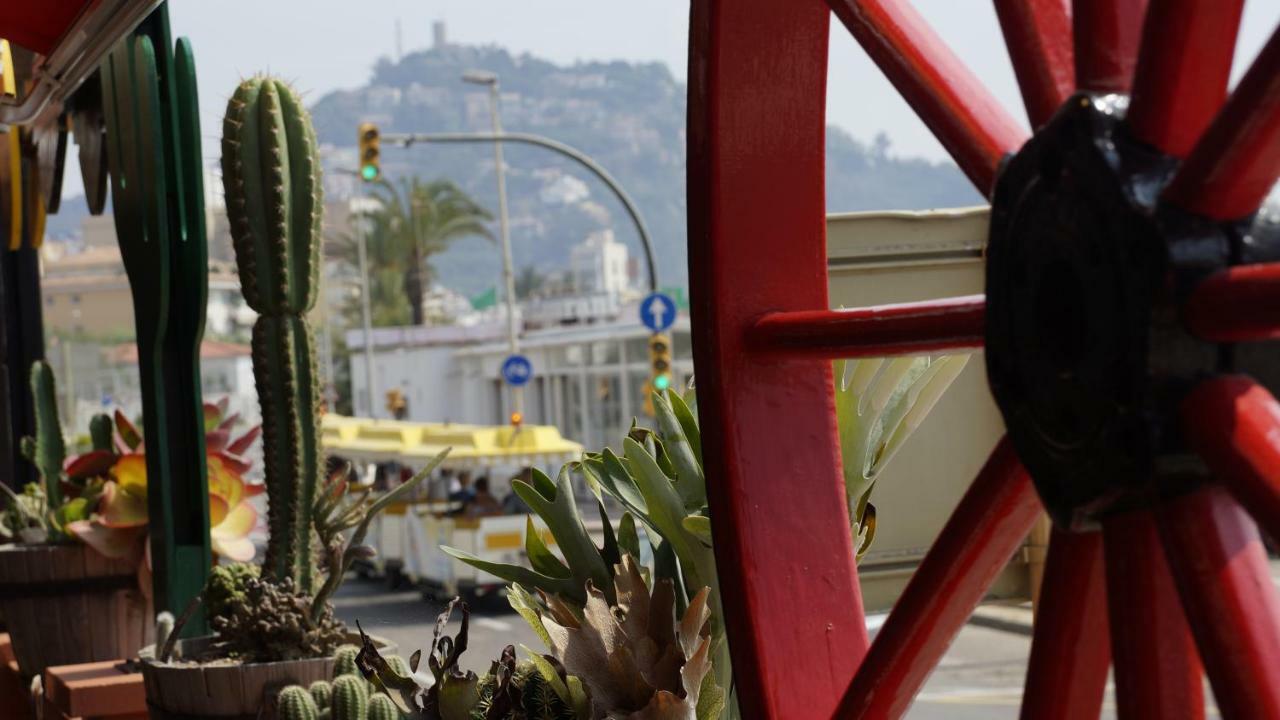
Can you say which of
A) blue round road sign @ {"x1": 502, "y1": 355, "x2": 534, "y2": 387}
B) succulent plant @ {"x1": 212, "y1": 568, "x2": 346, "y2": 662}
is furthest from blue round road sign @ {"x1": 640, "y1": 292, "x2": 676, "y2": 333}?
succulent plant @ {"x1": 212, "y1": 568, "x2": 346, "y2": 662}

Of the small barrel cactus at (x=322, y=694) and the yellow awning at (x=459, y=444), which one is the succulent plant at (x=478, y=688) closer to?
the small barrel cactus at (x=322, y=694)

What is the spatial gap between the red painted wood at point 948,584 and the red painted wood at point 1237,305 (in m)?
0.28

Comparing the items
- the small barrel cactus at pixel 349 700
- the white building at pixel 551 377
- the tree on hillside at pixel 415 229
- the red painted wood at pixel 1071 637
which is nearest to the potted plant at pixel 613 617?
the small barrel cactus at pixel 349 700

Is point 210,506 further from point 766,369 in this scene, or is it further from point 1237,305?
point 1237,305

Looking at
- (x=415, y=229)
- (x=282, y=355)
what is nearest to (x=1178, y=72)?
(x=282, y=355)

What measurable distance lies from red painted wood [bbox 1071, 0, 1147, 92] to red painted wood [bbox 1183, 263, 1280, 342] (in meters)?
0.18

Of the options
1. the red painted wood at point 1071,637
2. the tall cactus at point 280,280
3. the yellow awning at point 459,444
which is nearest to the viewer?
the red painted wood at point 1071,637

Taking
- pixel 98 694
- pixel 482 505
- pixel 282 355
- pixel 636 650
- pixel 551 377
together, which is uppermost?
pixel 282 355

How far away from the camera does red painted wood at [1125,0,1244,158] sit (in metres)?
0.91

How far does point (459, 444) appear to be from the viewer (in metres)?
17.0

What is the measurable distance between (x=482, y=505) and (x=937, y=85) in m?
14.8

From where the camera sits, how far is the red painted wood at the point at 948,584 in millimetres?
1173

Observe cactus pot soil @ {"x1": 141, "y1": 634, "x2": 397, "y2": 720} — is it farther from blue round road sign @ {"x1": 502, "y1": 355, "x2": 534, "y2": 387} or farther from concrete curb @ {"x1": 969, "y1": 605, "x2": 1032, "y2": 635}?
blue round road sign @ {"x1": 502, "y1": 355, "x2": 534, "y2": 387}

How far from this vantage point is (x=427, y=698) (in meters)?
2.03
